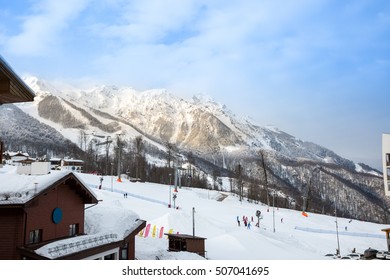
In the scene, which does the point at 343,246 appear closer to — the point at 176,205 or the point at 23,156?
the point at 176,205

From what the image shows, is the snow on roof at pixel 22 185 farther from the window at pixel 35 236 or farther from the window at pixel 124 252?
the window at pixel 124 252

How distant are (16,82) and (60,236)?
28.7 ft

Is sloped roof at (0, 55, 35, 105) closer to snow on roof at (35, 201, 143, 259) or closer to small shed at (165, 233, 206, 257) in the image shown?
snow on roof at (35, 201, 143, 259)

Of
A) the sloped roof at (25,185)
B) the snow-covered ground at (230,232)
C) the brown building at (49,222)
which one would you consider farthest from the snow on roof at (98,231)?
the snow-covered ground at (230,232)

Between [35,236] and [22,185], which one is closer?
[35,236]

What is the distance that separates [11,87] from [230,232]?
25.8 metres

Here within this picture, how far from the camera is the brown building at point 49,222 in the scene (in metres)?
12.3

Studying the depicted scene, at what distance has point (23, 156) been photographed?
85125 mm

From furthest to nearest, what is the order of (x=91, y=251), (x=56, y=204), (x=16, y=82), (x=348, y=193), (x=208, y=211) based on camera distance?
(x=348, y=193) → (x=208, y=211) → (x=56, y=204) → (x=91, y=251) → (x=16, y=82)

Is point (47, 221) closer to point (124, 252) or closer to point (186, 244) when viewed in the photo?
A: point (124, 252)

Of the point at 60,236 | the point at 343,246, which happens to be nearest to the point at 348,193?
the point at 343,246

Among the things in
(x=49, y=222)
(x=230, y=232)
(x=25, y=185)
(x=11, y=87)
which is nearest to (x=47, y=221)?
(x=49, y=222)

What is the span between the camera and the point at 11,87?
8.52 meters
